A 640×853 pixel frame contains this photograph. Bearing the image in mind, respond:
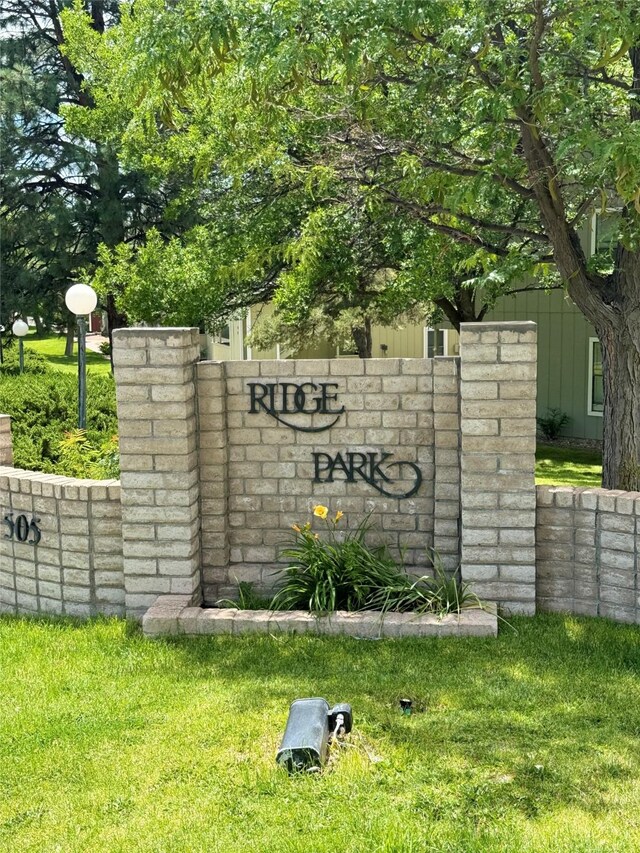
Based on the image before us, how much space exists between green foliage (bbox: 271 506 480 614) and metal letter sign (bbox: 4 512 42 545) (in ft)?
6.54

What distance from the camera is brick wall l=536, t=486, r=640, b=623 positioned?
685 centimetres

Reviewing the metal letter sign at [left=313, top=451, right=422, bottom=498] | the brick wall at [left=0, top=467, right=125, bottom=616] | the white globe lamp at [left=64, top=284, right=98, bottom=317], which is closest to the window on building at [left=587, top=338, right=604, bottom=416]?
the white globe lamp at [left=64, top=284, right=98, bottom=317]

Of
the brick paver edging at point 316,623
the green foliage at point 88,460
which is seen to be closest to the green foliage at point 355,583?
the brick paver edging at point 316,623

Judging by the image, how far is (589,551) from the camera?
706 cm

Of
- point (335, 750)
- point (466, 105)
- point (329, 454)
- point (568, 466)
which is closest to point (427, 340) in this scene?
point (568, 466)

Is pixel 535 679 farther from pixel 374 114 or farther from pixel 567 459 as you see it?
pixel 567 459

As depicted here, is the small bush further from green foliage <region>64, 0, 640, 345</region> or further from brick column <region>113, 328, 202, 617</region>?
brick column <region>113, 328, 202, 617</region>

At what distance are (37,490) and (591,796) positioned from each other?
493 cm

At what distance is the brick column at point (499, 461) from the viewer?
6875 mm

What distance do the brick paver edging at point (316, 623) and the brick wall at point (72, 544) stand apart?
696 mm

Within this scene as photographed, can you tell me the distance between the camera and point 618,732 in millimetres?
5109

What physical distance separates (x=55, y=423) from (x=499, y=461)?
8174mm

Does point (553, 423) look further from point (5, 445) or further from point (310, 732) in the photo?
point (310, 732)

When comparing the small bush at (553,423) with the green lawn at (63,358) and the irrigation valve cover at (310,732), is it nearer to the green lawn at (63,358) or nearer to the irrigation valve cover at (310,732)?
the irrigation valve cover at (310,732)
